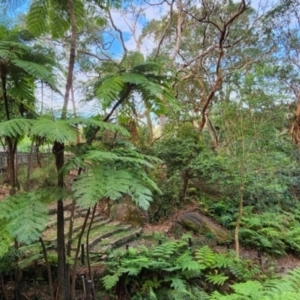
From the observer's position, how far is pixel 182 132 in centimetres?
668

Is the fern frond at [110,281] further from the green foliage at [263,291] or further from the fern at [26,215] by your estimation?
the fern at [26,215]

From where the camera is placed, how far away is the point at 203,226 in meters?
6.08

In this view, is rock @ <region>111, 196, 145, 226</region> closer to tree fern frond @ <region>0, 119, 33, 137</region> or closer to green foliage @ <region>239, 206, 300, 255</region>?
green foliage @ <region>239, 206, 300, 255</region>

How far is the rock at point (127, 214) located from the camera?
654cm

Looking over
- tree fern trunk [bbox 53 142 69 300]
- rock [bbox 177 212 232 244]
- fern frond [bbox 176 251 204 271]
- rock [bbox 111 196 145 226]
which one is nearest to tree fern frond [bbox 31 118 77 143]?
tree fern trunk [bbox 53 142 69 300]

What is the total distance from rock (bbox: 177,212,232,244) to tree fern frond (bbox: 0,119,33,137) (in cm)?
476

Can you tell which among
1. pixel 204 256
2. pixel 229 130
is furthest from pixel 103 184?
pixel 229 130

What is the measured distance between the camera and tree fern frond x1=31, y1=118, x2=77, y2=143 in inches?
63.7

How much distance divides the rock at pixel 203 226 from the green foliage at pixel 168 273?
5.40ft

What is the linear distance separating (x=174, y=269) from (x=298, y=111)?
9466 mm

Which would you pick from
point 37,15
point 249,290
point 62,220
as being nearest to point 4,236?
point 62,220

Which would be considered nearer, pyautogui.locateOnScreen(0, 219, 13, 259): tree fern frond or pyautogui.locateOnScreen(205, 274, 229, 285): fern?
pyautogui.locateOnScreen(0, 219, 13, 259): tree fern frond

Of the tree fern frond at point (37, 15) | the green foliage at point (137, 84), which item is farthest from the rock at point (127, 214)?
the tree fern frond at point (37, 15)

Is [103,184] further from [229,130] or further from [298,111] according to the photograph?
[298,111]
